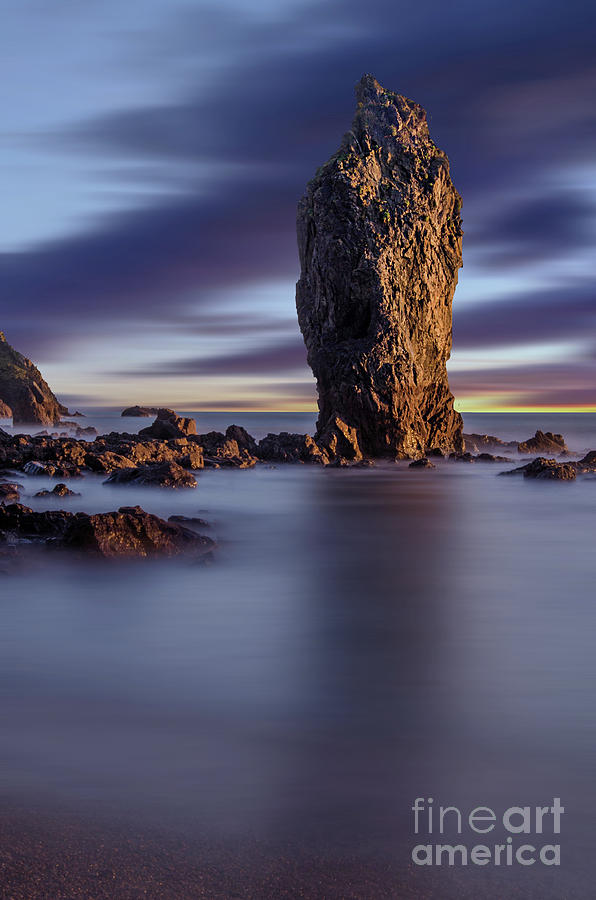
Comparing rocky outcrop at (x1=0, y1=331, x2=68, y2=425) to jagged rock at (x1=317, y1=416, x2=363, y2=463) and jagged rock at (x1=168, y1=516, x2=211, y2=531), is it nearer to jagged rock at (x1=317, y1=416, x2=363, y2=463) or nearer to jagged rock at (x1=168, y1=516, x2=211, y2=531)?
jagged rock at (x1=317, y1=416, x2=363, y2=463)

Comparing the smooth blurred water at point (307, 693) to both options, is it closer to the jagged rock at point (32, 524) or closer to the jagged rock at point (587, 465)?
the jagged rock at point (32, 524)

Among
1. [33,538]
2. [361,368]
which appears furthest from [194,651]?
[361,368]

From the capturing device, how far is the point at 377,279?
38062 mm

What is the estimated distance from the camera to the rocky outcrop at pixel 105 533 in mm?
11398

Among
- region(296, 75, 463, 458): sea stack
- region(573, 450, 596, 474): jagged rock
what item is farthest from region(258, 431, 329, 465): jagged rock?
region(573, 450, 596, 474): jagged rock

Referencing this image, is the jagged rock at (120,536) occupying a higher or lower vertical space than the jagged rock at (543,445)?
lower

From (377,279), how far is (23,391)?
12320 centimetres

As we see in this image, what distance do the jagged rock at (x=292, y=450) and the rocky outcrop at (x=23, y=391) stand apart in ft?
382

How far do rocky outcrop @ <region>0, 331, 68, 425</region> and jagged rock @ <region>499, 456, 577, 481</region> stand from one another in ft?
421

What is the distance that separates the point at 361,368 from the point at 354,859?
34.5m

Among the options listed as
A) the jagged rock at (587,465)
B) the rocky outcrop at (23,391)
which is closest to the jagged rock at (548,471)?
the jagged rock at (587,465)

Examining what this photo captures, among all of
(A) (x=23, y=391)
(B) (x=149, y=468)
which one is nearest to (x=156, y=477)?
(B) (x=149, y=468)

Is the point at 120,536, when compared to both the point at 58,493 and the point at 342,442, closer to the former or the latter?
the point at 58,493

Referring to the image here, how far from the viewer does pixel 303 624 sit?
30.0 ft
